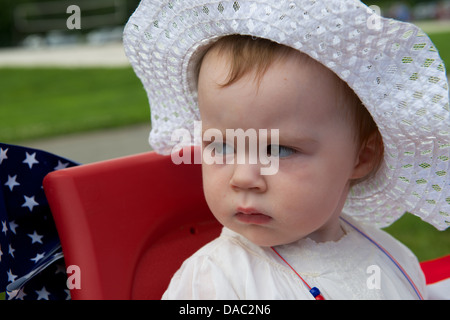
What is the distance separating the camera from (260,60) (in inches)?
39.8

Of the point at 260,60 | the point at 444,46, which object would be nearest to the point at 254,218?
the point at 260,60

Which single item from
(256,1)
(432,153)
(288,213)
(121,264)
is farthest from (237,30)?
(121,264)

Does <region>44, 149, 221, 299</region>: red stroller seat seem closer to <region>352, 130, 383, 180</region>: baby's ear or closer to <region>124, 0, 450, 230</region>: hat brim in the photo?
<region>124, 0, 450, 230</region>: hat brim

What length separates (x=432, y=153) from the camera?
3.69ft

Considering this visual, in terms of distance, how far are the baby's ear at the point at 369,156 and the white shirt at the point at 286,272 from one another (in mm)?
153

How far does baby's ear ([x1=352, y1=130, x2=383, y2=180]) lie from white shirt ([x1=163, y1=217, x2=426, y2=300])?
0.50ft

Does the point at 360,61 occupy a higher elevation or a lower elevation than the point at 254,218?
higher

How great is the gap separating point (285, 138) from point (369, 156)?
0.26 meters

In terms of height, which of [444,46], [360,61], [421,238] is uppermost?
[444,46]

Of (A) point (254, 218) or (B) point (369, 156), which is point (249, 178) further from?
(B) point (369, 156)

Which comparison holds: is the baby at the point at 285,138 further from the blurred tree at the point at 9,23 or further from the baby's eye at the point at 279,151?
the blurred tree at the point at 9,23
